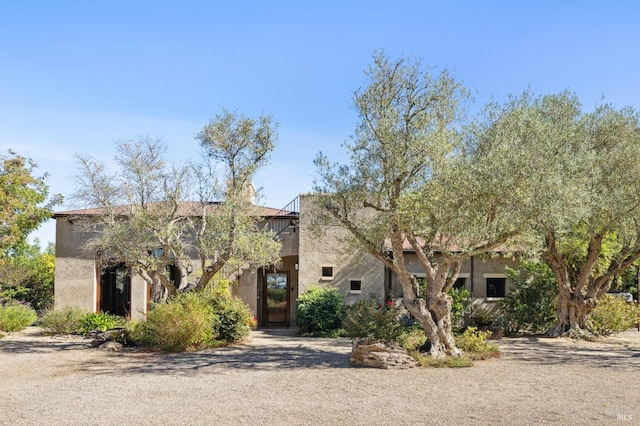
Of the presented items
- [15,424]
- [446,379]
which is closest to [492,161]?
[446,379]

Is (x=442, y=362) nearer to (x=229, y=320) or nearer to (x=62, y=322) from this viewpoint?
(x=229, y=320)

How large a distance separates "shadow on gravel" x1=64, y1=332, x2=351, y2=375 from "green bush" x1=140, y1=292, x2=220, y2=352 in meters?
0.48

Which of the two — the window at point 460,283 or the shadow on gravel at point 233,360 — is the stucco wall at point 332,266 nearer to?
the window at point 460,283

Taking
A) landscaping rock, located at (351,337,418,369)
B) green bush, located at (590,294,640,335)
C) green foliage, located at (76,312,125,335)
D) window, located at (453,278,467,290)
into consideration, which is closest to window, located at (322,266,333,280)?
window, located at (453,278,467,290)

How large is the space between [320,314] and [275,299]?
387 cm

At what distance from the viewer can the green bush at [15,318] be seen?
20.3 meters

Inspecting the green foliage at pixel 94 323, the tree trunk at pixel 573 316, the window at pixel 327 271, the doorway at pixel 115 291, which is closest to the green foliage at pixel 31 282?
the doorway at pixel 115 291

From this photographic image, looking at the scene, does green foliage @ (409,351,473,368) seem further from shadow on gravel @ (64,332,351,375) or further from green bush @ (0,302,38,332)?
green bush @ (0,302,38,332)

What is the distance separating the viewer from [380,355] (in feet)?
42.2

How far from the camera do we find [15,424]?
324 inches

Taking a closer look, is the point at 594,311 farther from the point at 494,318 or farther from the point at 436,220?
the point at 436,220

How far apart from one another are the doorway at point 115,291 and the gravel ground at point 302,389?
672 cm

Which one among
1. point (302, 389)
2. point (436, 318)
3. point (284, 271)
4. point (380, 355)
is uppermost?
point (284, 271)

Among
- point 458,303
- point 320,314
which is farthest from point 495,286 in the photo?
point 320,314
